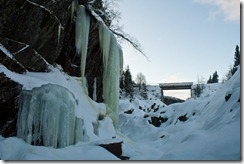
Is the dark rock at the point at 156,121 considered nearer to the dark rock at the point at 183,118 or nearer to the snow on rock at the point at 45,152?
the dark rock at the point at 183,118

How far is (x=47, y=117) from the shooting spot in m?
6.84

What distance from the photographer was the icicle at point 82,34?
33.0 feet

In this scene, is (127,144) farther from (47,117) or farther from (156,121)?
(156,121)

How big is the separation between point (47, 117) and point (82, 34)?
159 inches

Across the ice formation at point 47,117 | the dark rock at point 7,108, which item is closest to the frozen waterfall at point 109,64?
the ice formation at point 47,117

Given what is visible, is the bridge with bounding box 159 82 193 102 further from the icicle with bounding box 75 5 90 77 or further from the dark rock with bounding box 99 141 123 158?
the dark rock with bounding box 99 141 123 158

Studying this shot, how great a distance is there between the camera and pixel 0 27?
758cm

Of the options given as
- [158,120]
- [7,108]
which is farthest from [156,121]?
[7,108]

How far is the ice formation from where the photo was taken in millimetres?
6645

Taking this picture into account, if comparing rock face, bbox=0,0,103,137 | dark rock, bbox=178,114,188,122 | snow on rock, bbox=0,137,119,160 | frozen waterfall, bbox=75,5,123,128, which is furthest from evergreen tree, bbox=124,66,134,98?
snow on rock, bbox=0,137,119,160

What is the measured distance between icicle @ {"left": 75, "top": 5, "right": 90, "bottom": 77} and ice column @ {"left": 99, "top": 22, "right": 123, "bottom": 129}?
78 cm

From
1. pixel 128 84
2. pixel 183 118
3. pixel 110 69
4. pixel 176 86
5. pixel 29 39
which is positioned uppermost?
pixel 29 39

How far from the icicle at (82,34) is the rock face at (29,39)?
24cm

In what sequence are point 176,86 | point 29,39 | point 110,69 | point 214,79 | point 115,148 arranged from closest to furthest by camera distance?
point 115,148 → point 29,39 → point 110,69 → point 176,86 → point 214,79
